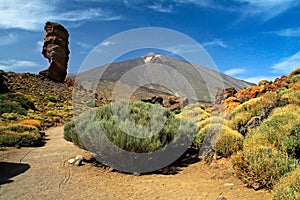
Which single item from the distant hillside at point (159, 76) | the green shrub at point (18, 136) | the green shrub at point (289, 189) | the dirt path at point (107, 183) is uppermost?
the distant hillside at point (159, 76)

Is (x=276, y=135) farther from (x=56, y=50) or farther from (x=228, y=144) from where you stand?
(x=56, y=50)

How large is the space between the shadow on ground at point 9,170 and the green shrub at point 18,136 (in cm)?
306

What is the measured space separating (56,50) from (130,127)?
4240 cm

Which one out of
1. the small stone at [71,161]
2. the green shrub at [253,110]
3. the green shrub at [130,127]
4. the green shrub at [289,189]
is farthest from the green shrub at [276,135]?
the small stone at [71,161]

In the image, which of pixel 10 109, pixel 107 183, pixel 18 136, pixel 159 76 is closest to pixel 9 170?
pixel 107 183

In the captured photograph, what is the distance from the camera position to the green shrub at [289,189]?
13.6ft

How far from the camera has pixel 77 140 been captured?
8984 millimetres

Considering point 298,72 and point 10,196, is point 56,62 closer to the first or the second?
point 298,72

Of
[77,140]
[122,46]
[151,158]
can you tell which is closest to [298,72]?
[122,46]

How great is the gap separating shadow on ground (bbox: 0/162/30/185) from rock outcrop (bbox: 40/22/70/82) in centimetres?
4076

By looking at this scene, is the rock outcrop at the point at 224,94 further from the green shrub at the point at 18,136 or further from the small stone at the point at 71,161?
the small stone at the point at 71,161

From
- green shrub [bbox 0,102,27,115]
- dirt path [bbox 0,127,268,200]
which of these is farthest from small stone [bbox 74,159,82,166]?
green shrub [bbox 0,102,27,115]

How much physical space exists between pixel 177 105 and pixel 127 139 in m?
17.0

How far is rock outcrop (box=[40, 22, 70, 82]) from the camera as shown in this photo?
152ft
